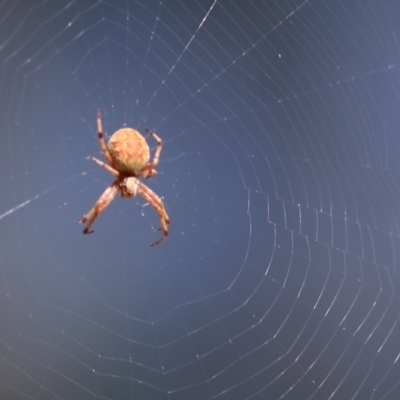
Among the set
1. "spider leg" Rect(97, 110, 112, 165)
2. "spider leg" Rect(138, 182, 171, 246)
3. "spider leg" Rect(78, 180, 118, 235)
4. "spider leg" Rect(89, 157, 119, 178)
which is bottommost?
"spider leg" Rect(78, 180, 118, 235)

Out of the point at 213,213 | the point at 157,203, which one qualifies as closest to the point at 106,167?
the point at 157,203

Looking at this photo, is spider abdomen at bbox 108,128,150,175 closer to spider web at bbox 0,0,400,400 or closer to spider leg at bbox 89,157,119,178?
spider leg at bbox 89,157,119,178

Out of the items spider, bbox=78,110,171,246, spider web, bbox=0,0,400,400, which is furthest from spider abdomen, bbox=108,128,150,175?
spider web, bbox=0,0,400,400

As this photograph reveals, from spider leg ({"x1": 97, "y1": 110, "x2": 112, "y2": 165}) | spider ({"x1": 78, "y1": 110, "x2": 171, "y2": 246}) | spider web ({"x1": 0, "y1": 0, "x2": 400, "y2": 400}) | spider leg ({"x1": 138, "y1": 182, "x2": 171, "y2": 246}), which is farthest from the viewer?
spider web ({"x1": 0, "y1": 0, "x2": 400, "y2": 400})

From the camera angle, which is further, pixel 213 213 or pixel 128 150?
pixel 213 213

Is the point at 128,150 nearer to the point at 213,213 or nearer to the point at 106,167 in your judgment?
the point at 106,167

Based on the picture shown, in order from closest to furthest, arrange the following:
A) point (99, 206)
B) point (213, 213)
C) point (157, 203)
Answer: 1. point (99, 206)
2. point (157, 203)
3. point (213, 213)

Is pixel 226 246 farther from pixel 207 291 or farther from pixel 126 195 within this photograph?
pixel 126 195

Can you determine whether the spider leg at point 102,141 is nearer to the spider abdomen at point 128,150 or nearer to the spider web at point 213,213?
the spider abdomen at point 128,150
